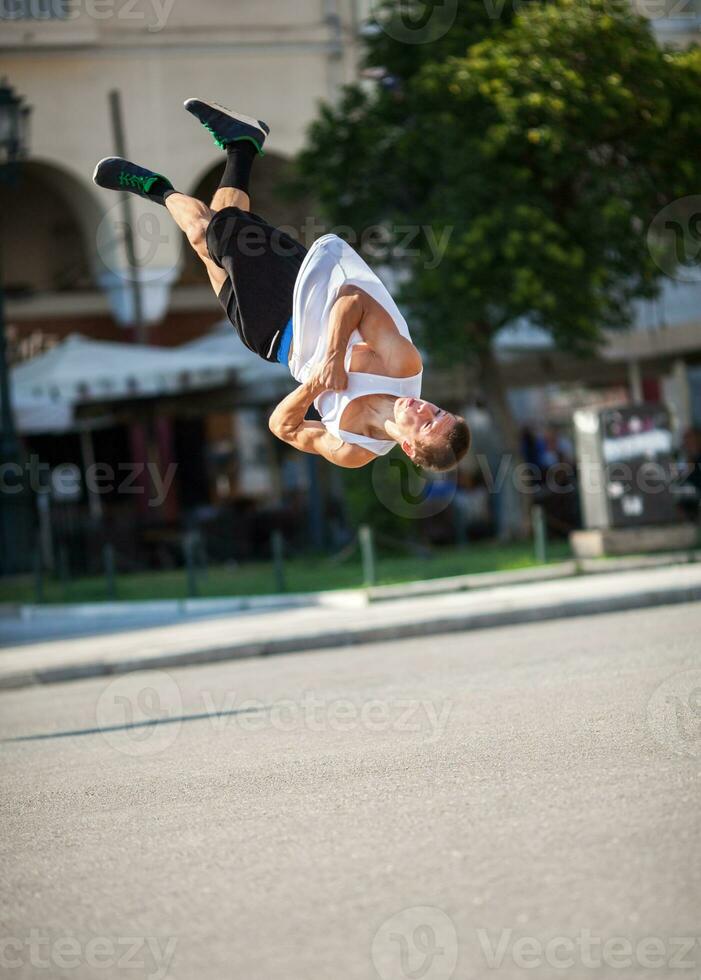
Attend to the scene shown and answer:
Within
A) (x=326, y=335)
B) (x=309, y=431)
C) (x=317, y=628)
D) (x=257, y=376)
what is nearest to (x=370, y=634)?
(x=317, y=628)

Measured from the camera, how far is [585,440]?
57.5 ft

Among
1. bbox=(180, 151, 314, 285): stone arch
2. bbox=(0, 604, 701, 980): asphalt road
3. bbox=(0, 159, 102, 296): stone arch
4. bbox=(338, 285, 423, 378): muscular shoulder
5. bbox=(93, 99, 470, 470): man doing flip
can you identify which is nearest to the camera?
bbox=(0, 604, 701, 980): asphalt road

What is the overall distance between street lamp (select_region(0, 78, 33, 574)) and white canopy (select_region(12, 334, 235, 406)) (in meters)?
0.48

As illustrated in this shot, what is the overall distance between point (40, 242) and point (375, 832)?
2715cm

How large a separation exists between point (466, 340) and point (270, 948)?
16.5 m

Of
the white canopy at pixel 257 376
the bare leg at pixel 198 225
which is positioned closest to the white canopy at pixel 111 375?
the white canopy at pixel 257 376

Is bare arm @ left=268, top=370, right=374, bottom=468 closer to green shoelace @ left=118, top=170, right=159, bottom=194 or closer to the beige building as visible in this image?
green shoelace @ left=118, top=170, right=159, bottom=194

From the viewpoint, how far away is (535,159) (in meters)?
19.3

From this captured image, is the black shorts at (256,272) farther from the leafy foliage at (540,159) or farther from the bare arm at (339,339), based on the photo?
the leafy foliage at (540,159)

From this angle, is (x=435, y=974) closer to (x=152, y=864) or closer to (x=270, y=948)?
(x=270, y=948)

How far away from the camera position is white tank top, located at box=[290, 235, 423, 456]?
6582 millimetres

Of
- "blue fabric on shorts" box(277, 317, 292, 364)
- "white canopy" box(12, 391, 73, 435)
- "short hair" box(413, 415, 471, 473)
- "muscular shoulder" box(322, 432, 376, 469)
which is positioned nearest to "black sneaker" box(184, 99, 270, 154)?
"blue fabric on shorts" box(277, 317, 292, 364)

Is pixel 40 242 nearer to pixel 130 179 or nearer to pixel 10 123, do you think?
pixel 10 123

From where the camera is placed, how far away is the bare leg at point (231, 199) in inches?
282
